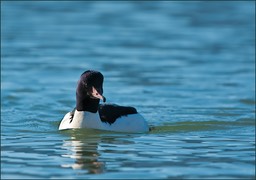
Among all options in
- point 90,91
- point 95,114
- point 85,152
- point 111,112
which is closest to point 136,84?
Answer: point 111,112

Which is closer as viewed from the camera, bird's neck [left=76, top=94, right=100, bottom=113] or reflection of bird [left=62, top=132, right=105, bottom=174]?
reflection of bird [left=62, top=132, right=105, bottom=174]

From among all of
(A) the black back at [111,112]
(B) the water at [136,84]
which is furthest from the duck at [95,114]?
(B) the water at [136,84]

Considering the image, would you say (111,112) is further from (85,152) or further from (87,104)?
(85,152)

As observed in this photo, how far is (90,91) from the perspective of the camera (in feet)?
59.5

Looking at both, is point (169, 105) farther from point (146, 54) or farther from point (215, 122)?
point (146, 54)

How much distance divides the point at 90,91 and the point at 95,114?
498 mm

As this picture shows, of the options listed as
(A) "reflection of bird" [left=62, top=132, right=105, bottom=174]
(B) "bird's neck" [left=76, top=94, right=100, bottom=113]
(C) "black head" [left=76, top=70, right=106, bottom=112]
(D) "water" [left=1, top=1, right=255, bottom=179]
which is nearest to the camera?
(A) "reflection of bird" [left=62, top=132, right=105, bottom=174]

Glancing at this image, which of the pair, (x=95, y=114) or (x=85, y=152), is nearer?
(x=85, y=152)

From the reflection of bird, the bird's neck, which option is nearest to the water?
the reflection of bird

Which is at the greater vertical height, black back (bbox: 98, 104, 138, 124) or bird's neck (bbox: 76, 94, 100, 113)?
bird's neck (bbox: 76, 94, 100, 113)

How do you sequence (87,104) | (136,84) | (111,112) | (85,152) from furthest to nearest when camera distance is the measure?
(136,84) → (111,112) → (87,104) → (85,152)

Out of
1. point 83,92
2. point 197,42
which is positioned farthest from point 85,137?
point 197,42

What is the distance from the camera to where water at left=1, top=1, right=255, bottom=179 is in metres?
15.5

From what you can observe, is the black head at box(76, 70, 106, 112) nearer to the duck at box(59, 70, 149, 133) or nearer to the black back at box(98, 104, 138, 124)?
the duck at box(59, 70, 149, 133)
